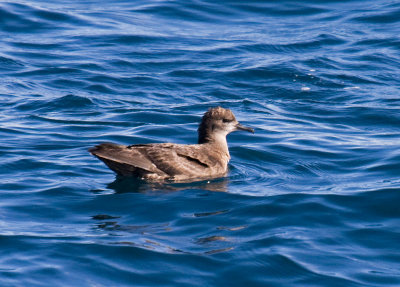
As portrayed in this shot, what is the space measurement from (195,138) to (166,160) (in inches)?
96.8

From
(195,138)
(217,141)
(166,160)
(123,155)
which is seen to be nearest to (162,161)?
(166,160)

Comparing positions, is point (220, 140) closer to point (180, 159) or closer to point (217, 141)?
point (217, 141)

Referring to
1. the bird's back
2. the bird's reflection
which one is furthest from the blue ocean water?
the bird's back

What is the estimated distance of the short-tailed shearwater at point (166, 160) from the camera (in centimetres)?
1002

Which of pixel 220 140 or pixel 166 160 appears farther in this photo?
pixel 220 140

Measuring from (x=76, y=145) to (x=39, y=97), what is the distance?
2.62 meters

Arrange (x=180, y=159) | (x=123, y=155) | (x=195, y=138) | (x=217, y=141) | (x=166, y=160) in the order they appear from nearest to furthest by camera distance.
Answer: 1. (x=123, y=155)
2. (x=166, y=160)
3. (x=180, y=159)
4. (x=217, y=141)
5. (x=195, y=138)

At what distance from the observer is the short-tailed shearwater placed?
32.9 feet

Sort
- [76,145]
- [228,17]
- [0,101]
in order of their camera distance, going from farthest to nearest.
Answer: [228,17] → [0,101] → [76,145]

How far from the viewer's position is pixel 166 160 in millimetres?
10391

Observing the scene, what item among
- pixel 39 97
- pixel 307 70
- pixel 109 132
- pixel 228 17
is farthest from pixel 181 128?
pixel 228 17

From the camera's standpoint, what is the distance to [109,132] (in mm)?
12672

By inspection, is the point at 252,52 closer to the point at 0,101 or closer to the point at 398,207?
the point at 0,101

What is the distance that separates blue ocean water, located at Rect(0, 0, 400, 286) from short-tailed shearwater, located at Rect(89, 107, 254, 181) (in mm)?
236
